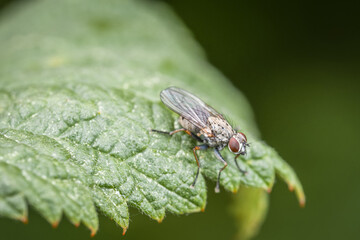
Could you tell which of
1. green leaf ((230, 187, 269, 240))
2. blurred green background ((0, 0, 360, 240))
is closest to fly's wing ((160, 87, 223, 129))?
green leaf ((230, 187, 269, 240))

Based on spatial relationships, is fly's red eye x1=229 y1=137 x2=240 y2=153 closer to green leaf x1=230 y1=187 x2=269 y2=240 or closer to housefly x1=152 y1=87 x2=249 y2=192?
housefly x1=152 y1=87 x2=249 y2=192

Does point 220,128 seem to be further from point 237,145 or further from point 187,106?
point 187,106

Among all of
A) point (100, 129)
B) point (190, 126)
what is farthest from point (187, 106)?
point (100, 129)

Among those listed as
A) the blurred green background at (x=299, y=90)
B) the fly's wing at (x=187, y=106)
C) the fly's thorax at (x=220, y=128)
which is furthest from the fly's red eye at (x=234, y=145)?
the blurred green background at (x=299, y=90)

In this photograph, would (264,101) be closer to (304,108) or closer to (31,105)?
(304,108)

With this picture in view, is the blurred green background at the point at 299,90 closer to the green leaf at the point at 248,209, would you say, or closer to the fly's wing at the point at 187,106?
the green leaf at the point at 248,209

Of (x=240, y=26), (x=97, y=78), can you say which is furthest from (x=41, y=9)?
(x=240, y=26)
